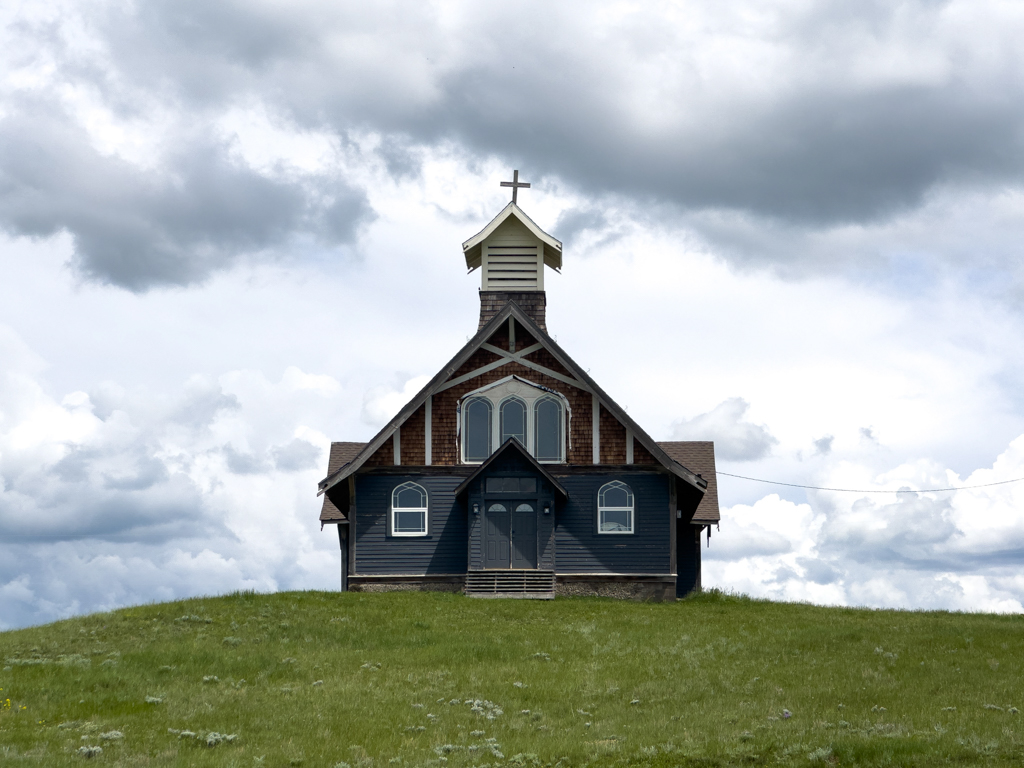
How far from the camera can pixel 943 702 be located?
19.0 metres

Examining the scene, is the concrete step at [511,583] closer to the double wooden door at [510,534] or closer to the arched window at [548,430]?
the double wooden door at [510,534]

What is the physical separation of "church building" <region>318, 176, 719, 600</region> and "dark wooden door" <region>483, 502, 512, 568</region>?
31 mm

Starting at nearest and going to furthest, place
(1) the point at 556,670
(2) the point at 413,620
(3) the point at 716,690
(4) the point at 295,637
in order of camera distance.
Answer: (3) the point at 716,690
(1) the point at 556,670
(4) the point at 295,637
(2) the point at 413,620

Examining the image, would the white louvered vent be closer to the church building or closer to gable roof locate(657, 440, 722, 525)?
the church building

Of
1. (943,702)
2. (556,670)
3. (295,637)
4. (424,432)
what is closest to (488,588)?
(424,432)

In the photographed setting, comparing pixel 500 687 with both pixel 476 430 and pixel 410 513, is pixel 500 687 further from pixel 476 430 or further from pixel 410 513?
pixel 476 430

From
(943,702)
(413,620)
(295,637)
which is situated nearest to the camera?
(943,702)

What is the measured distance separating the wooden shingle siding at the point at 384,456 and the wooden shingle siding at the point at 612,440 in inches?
268

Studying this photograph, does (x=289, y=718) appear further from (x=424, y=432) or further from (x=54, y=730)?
(x=424, y=432)

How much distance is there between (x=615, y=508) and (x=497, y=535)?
3.93 metres

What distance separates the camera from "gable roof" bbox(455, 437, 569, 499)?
34.5m

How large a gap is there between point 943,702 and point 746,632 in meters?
8.24

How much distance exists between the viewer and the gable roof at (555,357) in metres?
34.7

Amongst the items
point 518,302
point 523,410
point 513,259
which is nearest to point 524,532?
point 523,410
